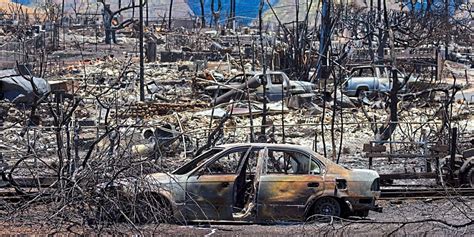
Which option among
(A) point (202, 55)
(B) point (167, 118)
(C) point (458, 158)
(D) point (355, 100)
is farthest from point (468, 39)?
(C) point (458, 158)

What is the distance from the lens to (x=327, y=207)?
44.1 ft

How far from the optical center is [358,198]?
1355cm

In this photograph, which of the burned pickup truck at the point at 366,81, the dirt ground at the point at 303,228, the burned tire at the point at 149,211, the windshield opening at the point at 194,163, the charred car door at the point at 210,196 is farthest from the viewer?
the burned pickup truck at the point at 366,81

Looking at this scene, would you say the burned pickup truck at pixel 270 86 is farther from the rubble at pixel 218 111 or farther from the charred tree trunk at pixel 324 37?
the charred tree trunk at pixel 324 37

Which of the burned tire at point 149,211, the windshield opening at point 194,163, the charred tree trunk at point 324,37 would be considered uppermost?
the charred tree trunk at point 324,37

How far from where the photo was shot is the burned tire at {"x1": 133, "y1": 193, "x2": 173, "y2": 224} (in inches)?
443

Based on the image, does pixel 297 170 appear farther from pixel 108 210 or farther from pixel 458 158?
pixel 458 158

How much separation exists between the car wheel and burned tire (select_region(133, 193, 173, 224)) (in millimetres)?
2373

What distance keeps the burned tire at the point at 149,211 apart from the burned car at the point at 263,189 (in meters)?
0.74

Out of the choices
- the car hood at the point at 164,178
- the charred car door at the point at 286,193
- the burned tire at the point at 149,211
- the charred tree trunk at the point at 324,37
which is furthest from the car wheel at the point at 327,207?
the charred tree trunk at the point at 324,37

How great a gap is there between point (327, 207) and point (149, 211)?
3141mm

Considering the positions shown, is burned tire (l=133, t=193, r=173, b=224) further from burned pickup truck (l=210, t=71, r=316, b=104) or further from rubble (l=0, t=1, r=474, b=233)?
burned pickup truck (l=210, t=71, r=316, b=104)

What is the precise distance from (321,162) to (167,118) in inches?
558

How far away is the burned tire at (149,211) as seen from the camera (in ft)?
36.9
